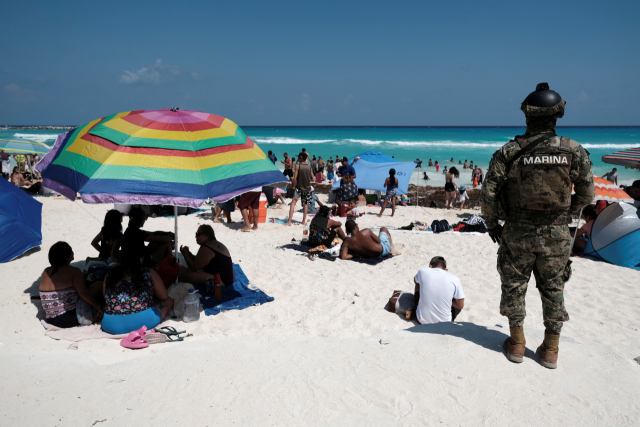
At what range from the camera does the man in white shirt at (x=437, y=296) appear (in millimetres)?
4520

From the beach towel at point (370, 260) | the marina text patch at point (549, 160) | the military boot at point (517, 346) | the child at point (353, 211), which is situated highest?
the marina text patch at point (549, 160)

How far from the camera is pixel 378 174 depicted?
41.0 feet

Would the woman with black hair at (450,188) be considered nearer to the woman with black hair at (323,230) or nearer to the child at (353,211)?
the child at (353,211)

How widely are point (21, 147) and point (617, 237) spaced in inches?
674

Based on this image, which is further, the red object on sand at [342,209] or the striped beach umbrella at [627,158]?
the red object on sand at [342,209]

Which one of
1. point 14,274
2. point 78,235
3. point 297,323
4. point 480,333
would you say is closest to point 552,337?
point 480,333

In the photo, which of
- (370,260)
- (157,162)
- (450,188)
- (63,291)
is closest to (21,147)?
(63,291)

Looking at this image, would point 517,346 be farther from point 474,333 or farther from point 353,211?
point 353,211

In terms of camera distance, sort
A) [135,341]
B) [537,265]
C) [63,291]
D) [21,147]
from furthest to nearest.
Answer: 1. [21,147]
2. [63,291]
3. [135,341]
4. [537,265]

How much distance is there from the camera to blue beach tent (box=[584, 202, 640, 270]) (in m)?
6.79

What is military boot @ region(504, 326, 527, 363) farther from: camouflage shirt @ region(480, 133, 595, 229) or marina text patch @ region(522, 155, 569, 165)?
marina text patch @ region(522, 155, 569, 165)

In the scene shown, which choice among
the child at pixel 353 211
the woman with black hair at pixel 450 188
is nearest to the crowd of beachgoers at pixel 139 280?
the child at pixel 353 211

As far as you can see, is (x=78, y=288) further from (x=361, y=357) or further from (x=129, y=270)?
(x=361, y=357)

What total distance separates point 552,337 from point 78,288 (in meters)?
4.38
